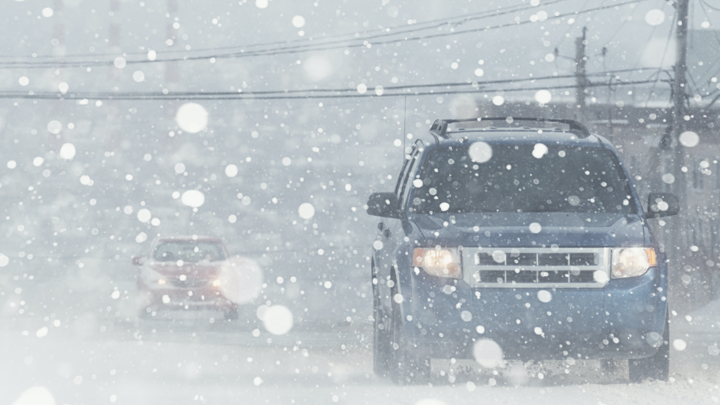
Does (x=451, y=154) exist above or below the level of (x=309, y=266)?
above

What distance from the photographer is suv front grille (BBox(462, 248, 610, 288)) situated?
6.42m

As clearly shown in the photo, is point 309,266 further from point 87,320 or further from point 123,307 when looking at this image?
point 87,320

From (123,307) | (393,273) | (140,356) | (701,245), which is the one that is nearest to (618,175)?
(393,273)

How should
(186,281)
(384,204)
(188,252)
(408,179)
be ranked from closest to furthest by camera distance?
(384,204) → (408,179) → (186,281) → (188,252)

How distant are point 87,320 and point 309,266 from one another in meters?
50.4

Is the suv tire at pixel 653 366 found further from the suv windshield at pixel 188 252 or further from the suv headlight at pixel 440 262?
the suv windshield at pixel 188 252

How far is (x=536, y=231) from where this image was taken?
654 cm

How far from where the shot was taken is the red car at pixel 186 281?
16.2m

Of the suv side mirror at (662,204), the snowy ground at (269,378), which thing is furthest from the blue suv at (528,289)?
the suv side mirror at (662,204)

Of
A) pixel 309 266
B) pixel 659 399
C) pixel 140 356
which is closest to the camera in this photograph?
pixel 659 399

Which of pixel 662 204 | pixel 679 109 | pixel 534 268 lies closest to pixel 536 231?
pixel 534 268

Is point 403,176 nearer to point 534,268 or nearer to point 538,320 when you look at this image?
point 534,268

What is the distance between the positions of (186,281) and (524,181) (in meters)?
9.72

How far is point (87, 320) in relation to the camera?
704 inches
